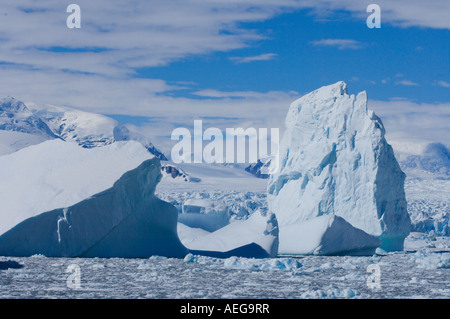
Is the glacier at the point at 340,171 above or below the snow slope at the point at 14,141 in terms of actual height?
below

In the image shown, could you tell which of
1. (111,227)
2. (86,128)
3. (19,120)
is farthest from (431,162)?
(111,227)

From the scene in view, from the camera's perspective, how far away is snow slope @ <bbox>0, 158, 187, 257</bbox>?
1420 cm

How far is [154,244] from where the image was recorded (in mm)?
15562

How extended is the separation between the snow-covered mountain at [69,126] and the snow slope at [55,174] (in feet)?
202

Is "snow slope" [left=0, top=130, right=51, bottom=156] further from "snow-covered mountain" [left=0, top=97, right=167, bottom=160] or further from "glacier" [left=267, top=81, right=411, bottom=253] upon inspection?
"glacier" [left=267, top=81, right=411, bottom=253]

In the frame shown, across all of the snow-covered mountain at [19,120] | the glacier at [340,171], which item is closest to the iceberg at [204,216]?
the glacier at [340,171]

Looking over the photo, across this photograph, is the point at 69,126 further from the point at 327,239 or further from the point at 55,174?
the point at 55,174

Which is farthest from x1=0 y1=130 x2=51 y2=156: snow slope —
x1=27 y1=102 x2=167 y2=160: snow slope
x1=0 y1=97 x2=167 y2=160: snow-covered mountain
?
x1=27 y1=102 x2=167 y2=160: snow slope

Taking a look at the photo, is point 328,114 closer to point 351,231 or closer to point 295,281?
point 351,231

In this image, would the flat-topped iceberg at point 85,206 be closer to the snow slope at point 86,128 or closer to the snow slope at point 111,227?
the snow slope at point 111,227

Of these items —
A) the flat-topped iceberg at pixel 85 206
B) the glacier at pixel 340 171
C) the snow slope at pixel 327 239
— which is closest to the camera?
the flat-topped iceberg at pixel 85 206

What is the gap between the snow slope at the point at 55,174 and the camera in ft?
46.6

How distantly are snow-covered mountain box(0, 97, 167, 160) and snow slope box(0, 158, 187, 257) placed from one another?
62.7 metres

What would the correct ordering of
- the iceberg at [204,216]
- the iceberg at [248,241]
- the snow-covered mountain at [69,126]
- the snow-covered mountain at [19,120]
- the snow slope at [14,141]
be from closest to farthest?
1. the iceberg at [248,241]
2. the iceberg at [204,216]
3. the snow slope at [14,141]
4. the snow-covered mountain at [19,120]
5. the snow-covered mountain at [69,126]
